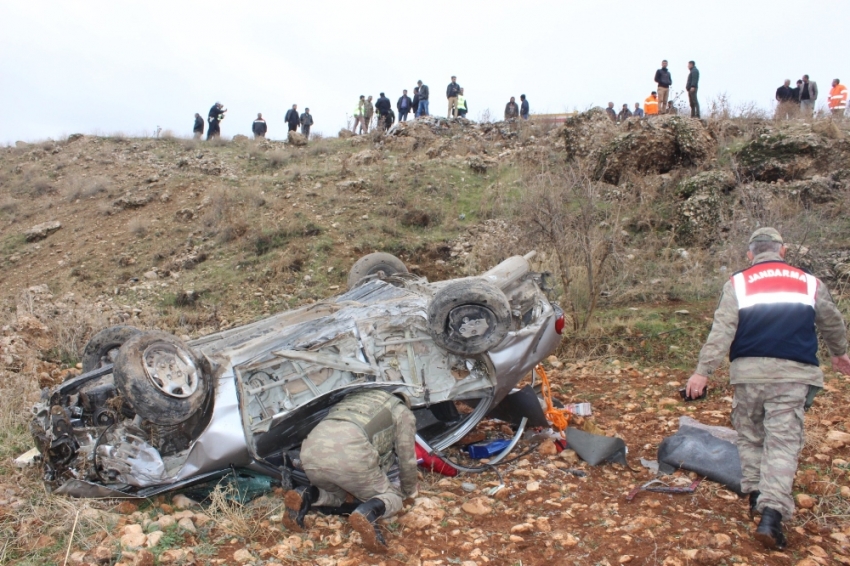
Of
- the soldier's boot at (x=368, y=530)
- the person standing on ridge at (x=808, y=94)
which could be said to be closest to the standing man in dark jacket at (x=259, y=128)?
the person standing on ridge at (x=808, y=94)

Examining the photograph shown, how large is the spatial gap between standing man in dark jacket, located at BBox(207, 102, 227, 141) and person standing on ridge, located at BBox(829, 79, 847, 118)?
1746 centimetres

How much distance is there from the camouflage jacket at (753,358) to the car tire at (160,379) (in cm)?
296

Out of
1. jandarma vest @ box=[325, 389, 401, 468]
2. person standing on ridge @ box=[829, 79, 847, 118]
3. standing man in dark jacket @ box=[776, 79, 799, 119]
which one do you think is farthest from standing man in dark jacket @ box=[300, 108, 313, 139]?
jandarma vest @ box=[325, 389, 401, 468]

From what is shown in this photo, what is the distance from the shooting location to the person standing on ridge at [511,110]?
61.7ft

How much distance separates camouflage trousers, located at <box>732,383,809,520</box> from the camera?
3322mm

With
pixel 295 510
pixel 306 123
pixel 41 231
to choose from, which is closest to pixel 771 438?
pixel 295 510

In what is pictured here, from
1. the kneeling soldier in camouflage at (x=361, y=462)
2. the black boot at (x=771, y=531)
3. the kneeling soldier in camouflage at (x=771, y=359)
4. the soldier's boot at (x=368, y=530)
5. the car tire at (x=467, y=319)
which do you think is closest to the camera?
the black boot at (x=771, y=531)

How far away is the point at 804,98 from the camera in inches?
600

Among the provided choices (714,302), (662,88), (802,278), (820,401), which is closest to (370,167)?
(662,88)

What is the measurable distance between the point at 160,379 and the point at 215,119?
18758 mm

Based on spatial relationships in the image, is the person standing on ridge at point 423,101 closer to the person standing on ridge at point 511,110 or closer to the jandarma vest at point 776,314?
the person standing on ridge at point 511,110

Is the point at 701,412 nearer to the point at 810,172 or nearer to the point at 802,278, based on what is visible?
the point at 802,278

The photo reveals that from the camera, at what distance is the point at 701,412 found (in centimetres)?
A: 548

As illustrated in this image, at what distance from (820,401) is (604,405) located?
5.94 ft
